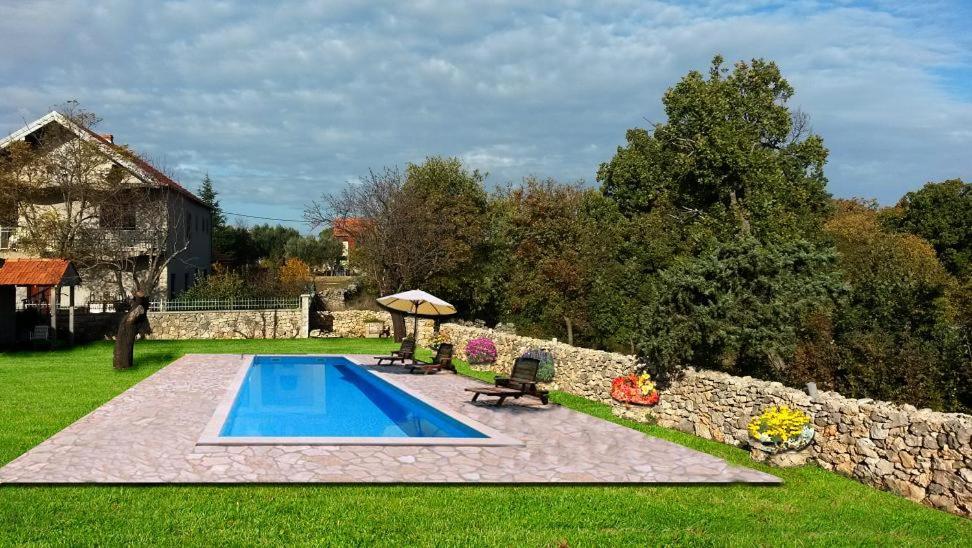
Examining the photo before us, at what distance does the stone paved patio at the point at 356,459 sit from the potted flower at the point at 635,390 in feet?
3.40

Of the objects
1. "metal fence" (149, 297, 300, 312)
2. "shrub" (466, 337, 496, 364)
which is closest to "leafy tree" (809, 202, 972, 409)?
"shrub" (466, 337, 496, 364)

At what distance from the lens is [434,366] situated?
21.8m

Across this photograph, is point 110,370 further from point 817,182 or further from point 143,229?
point 817,182

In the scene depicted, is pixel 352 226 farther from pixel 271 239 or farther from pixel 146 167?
pixel 271 239

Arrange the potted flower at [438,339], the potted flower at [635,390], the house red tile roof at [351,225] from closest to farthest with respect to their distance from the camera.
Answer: the potted flower at [635,390]
the potted flower at [438,339]
the house red tile roof at [351,225]

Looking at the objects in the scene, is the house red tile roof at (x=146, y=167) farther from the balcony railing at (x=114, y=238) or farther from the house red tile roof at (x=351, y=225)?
the house red tile roof at (x=351, y=225)

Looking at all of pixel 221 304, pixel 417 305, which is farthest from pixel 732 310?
pixel 221 304

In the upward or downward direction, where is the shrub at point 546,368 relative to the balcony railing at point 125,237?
downward

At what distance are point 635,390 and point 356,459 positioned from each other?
6.32 meters

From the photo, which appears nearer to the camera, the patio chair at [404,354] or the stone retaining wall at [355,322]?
the patio chair at [404,354]

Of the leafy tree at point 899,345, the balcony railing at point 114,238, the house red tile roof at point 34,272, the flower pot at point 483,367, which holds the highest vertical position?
the balcony railing at point 114,238

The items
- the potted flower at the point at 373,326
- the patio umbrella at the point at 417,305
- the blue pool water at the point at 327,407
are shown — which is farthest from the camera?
the potted flower at the point at 373,326

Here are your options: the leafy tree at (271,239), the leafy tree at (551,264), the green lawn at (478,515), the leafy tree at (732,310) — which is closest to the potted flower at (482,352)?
the leafy tree at (551,264)

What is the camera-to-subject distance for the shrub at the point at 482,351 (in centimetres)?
2322
